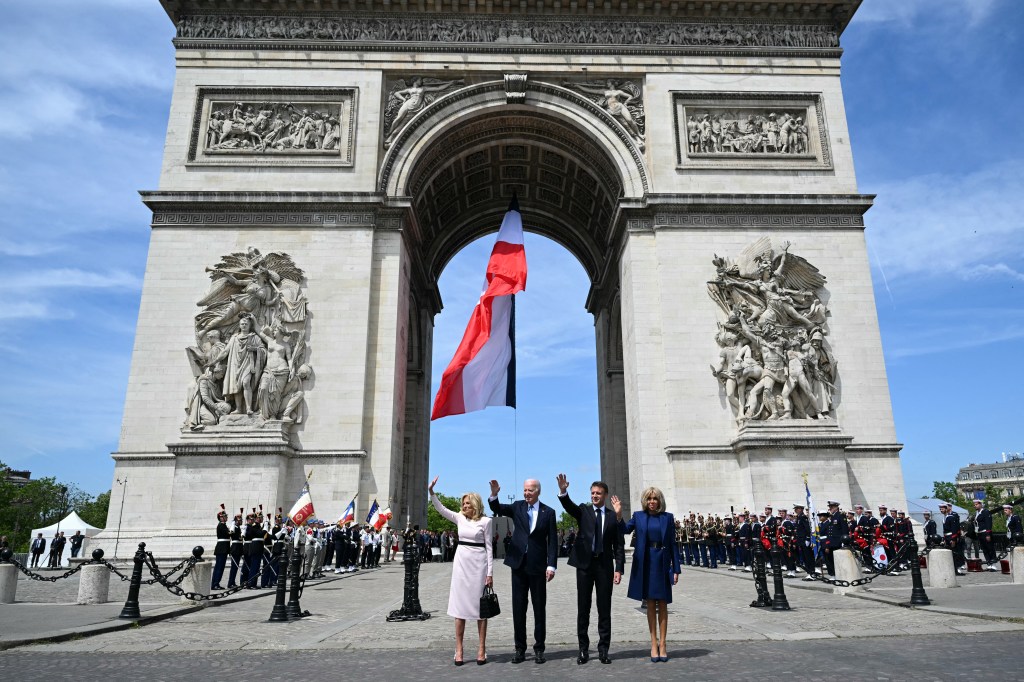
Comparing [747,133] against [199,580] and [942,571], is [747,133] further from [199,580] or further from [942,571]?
[199,580]

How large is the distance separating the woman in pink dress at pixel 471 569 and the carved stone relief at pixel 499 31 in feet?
70.1

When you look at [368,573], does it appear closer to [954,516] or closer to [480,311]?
[480,311]

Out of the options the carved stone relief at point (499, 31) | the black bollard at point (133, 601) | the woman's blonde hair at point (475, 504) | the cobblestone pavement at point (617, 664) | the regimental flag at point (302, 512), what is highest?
the carved stone relief at point (499, 31)

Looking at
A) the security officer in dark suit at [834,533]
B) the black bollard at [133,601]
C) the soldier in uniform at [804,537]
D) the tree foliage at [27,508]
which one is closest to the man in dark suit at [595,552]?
the black bollard at [133,601]

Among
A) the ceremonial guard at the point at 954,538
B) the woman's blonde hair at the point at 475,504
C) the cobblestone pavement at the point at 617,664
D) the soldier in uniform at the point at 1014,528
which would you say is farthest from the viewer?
the soldier in uniform at the point at 1014,528

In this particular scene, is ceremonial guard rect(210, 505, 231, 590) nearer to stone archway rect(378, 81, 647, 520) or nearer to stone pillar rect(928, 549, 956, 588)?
stone archway rect(378, 81, 647, 520)

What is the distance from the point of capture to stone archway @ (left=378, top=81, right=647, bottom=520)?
24359mm

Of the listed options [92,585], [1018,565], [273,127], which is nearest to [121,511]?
[92,585]

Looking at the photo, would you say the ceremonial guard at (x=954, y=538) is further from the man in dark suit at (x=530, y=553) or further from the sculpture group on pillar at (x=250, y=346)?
the sculpture group on pillar at (x=250, y=346)

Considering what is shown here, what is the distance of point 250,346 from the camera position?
67.6 ft

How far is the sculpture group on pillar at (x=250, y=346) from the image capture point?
66.6 feet

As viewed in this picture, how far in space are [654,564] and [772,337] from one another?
52.6 ft

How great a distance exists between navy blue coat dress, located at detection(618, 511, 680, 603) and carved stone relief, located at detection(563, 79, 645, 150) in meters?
19.3

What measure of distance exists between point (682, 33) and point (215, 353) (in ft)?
61.9
